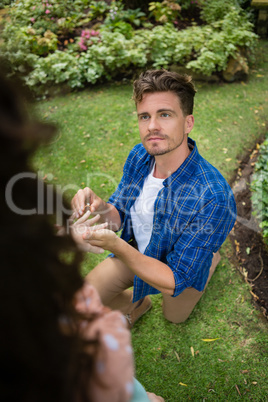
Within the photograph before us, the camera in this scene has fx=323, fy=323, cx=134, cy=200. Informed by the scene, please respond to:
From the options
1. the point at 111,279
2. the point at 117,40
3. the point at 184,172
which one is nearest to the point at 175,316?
the point at 111,279

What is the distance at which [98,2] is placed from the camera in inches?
258

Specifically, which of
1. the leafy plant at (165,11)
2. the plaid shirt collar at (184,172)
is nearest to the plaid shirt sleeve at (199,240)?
the plaid shirt collar at (184,172)

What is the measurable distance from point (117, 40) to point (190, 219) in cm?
431

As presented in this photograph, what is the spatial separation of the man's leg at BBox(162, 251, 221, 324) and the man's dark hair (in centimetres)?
135

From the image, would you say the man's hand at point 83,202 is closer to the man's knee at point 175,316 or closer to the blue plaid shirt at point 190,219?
the blue plaid shirt at point 190,219

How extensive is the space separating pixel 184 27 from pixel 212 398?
628 centimetres

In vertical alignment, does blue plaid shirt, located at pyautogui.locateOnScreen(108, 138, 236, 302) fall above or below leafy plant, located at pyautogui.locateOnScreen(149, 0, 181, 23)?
below

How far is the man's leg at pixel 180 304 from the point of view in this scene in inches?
97.5

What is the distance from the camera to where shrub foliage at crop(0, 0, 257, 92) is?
5.29 meters

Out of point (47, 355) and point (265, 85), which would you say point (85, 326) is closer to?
point (47, 355)

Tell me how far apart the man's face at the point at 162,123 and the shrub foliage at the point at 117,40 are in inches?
127

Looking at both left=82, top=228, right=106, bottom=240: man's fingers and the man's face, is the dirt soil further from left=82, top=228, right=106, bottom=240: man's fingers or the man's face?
left=82, top=228, right=106, bottom=240: man's fingers

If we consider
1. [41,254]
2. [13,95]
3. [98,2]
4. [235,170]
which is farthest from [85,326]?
[98,2]

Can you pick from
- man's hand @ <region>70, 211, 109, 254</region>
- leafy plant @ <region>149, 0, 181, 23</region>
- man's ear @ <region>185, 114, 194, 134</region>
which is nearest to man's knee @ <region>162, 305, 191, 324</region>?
man's hand @ <region>70, 211, 109, 254</region>
